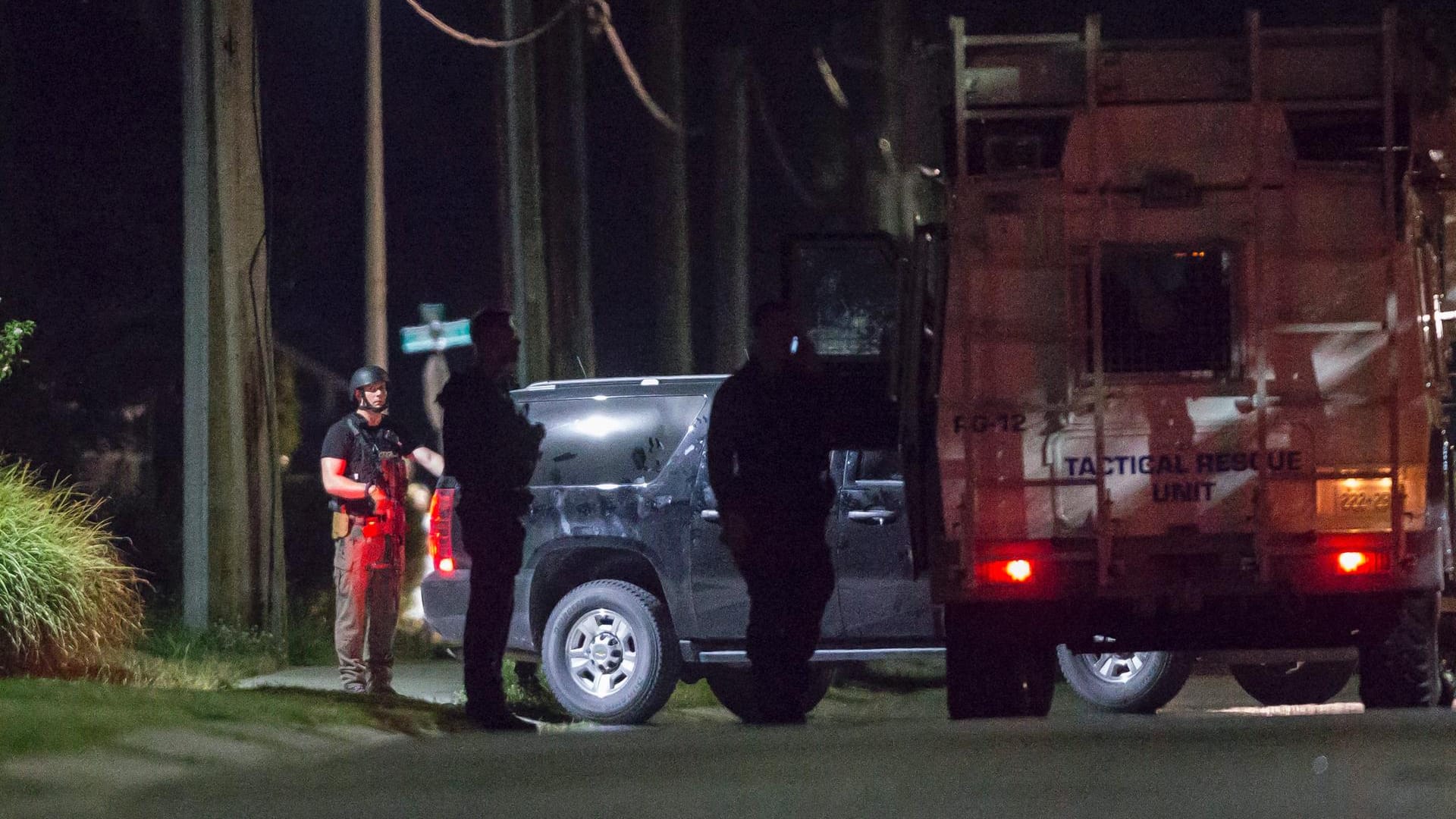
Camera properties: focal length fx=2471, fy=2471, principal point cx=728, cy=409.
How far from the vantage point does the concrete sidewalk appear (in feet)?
47.5

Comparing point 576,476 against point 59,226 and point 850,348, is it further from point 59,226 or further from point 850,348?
point 59,226

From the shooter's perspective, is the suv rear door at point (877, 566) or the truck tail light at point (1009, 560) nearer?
the truck tail light at point (1009, 560)

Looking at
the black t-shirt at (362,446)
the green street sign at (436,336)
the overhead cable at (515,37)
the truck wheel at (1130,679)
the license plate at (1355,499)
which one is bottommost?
the truck wheel at (1130,679)

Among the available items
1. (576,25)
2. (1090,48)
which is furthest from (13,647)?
(576,25)

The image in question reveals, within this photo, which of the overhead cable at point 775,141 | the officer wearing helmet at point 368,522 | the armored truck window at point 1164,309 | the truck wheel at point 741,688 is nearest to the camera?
the armored truck window at point 1164,309

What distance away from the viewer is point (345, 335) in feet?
146

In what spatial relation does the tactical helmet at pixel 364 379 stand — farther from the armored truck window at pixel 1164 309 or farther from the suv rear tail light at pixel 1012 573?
the armored truck window at pixel 1164 309

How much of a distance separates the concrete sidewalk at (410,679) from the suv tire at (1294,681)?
445cm

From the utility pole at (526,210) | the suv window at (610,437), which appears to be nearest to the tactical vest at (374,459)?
the suv window at (610,437)

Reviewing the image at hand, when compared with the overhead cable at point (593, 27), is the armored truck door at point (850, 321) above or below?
below

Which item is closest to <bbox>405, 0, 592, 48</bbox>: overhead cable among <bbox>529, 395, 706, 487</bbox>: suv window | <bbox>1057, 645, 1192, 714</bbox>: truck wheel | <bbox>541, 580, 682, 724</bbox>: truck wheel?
<bbox>529, 395, 706, 487</bbox>: suv window

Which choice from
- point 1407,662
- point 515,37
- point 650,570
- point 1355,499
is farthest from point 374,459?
point 515,37

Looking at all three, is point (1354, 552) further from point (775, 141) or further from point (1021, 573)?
point (775, 141)

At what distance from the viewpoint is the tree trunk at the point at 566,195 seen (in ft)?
74.0
